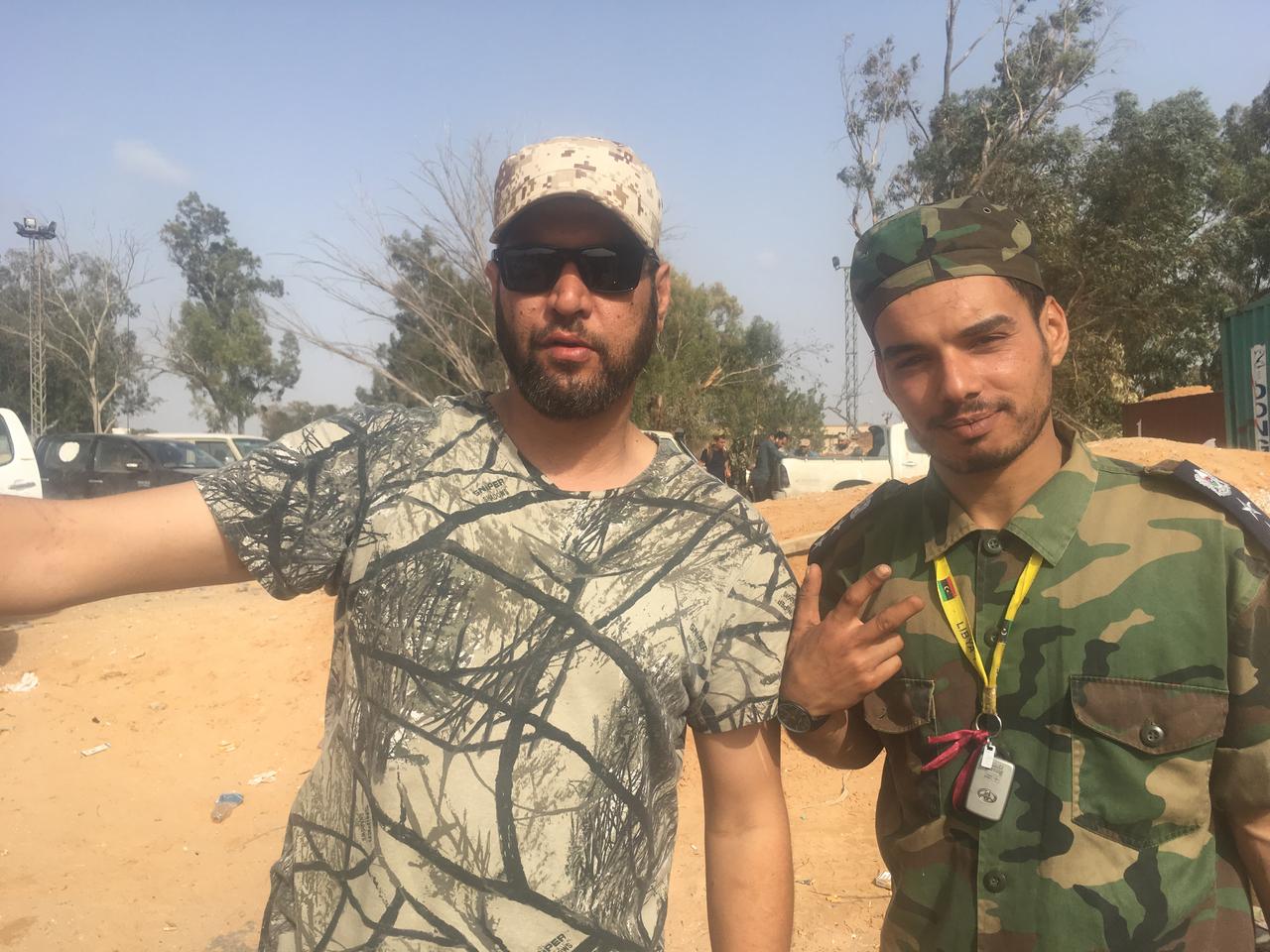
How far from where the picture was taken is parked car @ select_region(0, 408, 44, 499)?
7548 millimetres

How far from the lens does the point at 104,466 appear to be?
14500 millimetres

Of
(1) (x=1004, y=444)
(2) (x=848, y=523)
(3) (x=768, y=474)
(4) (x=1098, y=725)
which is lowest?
(4) (x=1098, y=725)

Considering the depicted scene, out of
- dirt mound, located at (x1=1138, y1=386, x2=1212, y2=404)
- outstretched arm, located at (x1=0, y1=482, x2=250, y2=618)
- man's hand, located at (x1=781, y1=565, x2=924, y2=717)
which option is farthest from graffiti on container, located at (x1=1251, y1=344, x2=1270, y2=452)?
outstretched arm, located at (x1=0, y1=482, x2=250, y2=618)

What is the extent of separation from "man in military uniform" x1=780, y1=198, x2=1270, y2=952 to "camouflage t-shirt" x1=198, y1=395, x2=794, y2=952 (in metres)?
0.27

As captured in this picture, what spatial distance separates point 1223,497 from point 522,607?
4.18ft

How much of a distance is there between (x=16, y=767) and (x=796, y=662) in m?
5.95

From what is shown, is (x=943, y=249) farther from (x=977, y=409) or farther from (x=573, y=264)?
(x=573, y=264)

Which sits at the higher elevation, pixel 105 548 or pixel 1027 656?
pixel 105 548

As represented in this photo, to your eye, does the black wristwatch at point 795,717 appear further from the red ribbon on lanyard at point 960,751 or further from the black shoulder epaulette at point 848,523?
the black shoulder epaulette at point 848,523

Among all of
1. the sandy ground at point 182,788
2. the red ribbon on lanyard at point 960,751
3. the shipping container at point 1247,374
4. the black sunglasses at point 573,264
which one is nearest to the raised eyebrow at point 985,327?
the black sunglasses at point 573,264

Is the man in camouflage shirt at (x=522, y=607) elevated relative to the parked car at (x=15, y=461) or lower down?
lower down

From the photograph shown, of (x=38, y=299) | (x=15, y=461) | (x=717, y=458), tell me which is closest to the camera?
(x=15, y=461)

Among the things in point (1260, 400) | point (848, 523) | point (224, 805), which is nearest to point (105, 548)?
point (848, 523)

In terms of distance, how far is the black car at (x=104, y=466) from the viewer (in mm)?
14133
